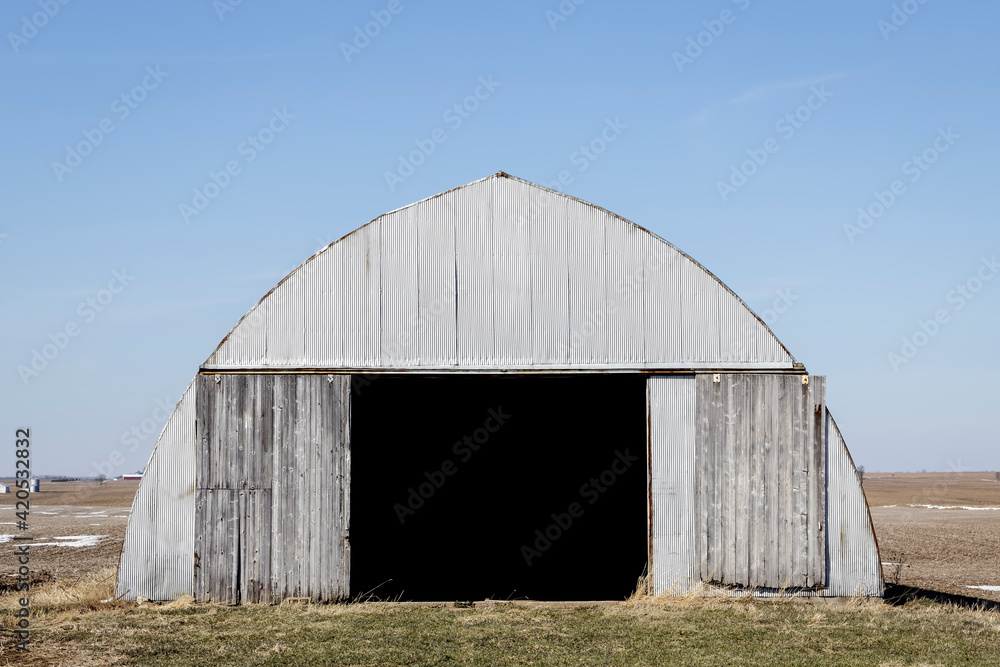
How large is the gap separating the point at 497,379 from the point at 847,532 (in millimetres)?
6791

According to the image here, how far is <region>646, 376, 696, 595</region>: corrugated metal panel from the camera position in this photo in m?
16.3

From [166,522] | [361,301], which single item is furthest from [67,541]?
[361,301]

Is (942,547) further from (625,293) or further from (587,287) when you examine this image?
(587,287)

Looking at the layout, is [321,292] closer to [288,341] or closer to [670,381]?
[288,341]

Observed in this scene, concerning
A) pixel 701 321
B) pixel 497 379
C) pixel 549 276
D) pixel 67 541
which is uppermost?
pixel 549 276

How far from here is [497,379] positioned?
1720 centimetres

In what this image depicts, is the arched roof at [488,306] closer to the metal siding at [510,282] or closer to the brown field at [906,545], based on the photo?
the metal siding at [510,282]

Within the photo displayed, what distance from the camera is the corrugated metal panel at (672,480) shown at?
16.3 meters

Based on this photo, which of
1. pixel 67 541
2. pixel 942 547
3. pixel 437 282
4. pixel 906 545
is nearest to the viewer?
pixel 437 282

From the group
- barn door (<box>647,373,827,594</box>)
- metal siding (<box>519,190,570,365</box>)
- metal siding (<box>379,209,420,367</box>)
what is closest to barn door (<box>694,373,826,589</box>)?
barn door (<box>647,373,827,594</box>)

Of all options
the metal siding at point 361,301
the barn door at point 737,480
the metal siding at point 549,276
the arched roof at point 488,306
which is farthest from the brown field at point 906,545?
the metal siding at point 549,276

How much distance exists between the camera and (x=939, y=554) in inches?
1088

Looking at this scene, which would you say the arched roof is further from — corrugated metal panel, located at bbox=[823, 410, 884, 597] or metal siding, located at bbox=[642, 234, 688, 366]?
corrugated metal panel, located at bbox=[823, 410, 884, 597]

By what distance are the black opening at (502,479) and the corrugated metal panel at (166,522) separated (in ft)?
21.8
